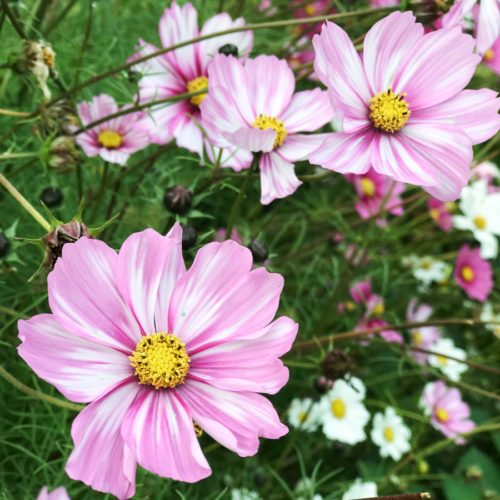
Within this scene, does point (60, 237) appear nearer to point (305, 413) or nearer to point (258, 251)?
point (258, 251)

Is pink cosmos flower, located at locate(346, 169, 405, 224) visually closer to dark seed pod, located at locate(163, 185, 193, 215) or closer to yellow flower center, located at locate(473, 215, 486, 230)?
yellow flower center, located at locate(473, 215, 486, 230)

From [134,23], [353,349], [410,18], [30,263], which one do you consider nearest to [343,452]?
[353,349]

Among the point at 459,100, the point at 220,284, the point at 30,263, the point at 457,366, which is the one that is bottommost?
the point at 457,366

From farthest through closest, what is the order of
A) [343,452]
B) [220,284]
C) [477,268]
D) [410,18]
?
[477,268] → [343,452] → [410,18] → [220,284]

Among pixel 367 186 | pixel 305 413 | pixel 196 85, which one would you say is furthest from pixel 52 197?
pixel 367 186

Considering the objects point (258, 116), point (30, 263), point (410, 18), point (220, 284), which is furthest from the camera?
point (30, 263)

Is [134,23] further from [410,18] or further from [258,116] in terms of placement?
[410,18]

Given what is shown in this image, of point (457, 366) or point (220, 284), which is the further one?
point (457, 366)
